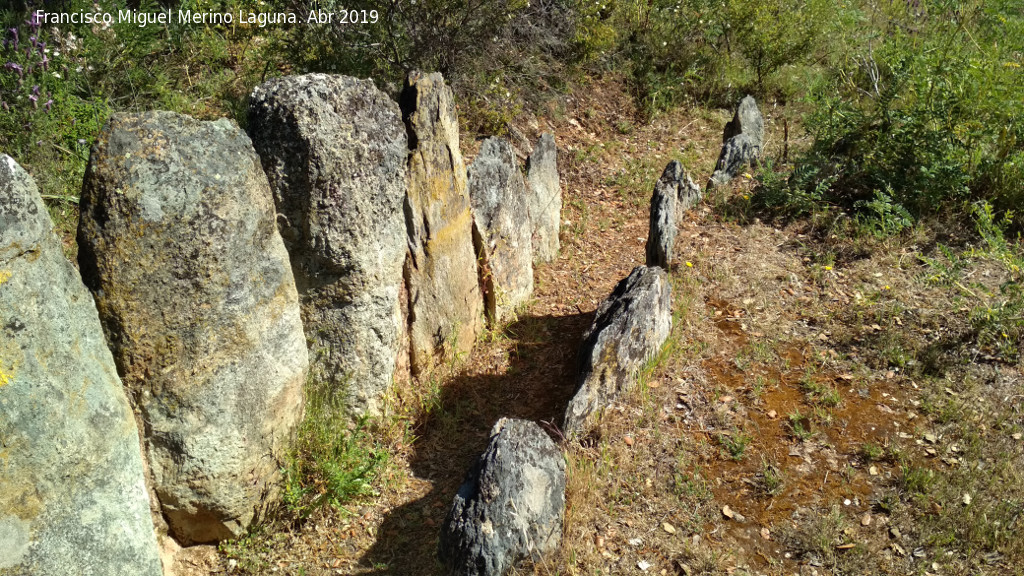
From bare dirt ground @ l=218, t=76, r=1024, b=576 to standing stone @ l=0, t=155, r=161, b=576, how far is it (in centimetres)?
81

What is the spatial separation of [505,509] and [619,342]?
1.61 m

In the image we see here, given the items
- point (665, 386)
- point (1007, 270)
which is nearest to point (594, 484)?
point (665, 386)

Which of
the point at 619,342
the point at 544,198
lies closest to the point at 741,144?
the point at 544,198

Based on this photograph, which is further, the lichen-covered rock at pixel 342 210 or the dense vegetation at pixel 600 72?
the dense vegetation at pixel 600 72

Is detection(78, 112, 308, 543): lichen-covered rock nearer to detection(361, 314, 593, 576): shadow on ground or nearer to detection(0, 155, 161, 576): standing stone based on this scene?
detection(0, 155, 161, 576): standing stone

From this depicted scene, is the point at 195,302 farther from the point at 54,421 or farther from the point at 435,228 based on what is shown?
the point at 435,228

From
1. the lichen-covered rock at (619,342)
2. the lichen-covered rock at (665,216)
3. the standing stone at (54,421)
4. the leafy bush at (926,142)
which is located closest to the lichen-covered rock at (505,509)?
the lichen-covered rock at (619,342)

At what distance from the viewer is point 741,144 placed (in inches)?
320

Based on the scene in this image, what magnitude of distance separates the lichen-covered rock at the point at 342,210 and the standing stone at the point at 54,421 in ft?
3.87

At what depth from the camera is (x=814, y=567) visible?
3951 millimetres

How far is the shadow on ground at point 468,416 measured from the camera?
418 centimetres

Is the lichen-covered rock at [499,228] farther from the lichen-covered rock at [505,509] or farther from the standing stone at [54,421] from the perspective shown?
the standing stone at [54,421]

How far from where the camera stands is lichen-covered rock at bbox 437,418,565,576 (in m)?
3.63

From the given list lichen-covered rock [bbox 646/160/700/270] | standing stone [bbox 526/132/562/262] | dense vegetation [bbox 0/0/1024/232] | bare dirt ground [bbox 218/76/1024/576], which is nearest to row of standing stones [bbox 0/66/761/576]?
bare dirt ground [bbox 218/76/1024/576]
